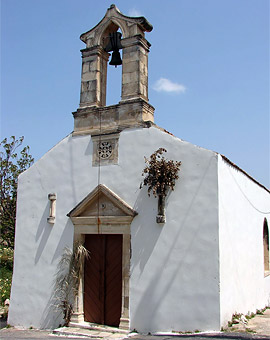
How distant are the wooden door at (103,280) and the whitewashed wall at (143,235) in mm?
465

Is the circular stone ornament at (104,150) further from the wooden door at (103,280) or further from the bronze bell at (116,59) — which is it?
the bronze bell at (116,59)

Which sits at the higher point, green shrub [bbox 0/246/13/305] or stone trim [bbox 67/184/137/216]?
stone trim [bbox 67/184/137/216]

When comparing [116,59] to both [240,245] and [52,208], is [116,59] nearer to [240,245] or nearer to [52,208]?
[52,208]

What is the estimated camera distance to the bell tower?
8688 millimetres

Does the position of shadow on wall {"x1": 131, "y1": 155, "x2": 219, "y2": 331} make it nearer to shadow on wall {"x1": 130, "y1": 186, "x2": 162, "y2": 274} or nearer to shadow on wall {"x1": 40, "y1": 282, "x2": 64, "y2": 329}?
shadow on wall {"x1": 130, "y1": 186, "x2": 162, "y2": 274}

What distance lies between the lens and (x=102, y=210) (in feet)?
28.2

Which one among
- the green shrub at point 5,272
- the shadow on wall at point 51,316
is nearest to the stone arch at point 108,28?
the shadow on wall at point 51,316

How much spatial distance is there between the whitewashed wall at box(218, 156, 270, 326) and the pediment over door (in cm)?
194

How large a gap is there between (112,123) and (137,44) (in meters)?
1.85

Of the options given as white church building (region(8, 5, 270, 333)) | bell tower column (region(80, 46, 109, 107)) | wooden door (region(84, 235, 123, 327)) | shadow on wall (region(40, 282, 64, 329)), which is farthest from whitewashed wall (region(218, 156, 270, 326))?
shadow on wall (region(40, 282, 64, 329))

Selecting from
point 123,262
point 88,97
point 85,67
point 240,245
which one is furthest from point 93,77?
point 240,245

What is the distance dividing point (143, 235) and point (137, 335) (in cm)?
192

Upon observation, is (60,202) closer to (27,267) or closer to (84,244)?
(84,244)

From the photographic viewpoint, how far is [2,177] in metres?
16.3
